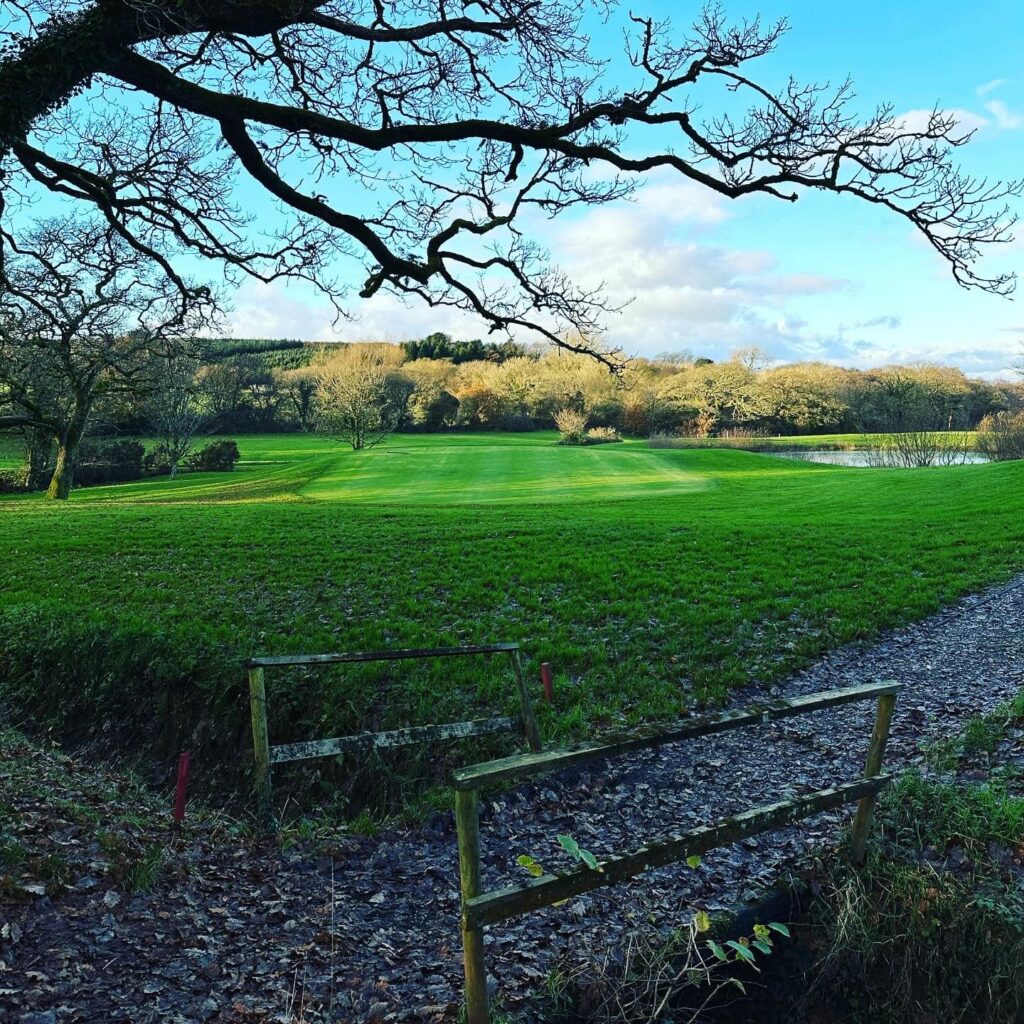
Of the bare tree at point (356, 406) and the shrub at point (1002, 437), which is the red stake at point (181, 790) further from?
the bare tree at point (356, 406)

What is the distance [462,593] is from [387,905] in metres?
8.86

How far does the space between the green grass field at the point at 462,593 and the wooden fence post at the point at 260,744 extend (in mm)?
2013

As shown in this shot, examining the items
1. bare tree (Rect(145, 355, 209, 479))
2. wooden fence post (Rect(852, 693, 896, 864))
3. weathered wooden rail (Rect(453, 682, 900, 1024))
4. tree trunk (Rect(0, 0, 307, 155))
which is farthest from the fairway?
weathered wooden rail (Rect(453, 682, 900, 1024))

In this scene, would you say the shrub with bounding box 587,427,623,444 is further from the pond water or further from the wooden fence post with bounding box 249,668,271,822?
the wooden fence post with bounding box 249,668,271,822

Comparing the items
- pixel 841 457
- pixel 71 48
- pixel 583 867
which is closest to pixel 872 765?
pixel 583 867

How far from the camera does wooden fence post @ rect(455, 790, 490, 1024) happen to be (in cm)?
383

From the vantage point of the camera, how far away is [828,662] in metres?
10.8

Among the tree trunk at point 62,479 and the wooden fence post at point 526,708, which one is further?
the tree trunk at point 62,479

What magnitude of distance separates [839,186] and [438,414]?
250 ft

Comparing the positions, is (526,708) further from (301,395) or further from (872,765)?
(301,395)

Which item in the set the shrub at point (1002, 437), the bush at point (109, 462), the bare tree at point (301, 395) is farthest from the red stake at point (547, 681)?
the bare tree at point (301, 395)

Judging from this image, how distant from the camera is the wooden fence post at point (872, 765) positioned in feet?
17.3

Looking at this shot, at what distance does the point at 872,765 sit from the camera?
5312mm

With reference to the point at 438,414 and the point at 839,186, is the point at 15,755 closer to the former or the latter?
the point at 839,186
